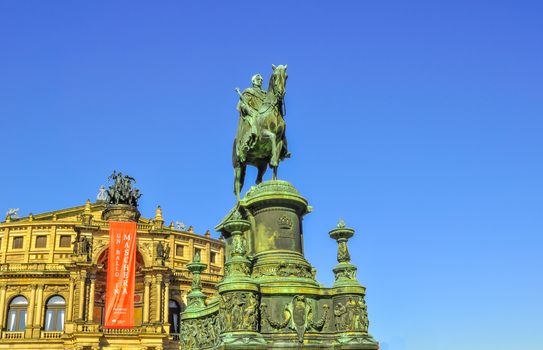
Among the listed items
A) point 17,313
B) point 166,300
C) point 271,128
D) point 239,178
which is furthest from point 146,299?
point 271,128

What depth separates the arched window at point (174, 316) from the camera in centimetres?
5512

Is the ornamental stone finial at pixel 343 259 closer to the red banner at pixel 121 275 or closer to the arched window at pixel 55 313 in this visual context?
the red banner at pixel 121 275

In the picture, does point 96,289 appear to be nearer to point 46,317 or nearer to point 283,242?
point 46,317

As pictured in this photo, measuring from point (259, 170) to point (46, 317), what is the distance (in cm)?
4688

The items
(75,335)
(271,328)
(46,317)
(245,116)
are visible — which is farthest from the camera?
(46,317)

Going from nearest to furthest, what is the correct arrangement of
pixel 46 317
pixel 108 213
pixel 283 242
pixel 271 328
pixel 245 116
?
pixel 271 328 < pixel 283 242 < pixel 245 116 < pixel 46 317 < pixel 108 213

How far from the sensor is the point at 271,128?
499 inches

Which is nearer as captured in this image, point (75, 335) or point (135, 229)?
point (75, 335)

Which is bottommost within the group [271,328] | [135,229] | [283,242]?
[271,328]

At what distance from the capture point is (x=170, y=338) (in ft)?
167

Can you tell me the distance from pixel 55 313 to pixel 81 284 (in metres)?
4.72

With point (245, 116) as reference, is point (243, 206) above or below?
below

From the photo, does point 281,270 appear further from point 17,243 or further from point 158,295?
point 17,243

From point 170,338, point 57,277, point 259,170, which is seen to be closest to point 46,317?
point 57,277
